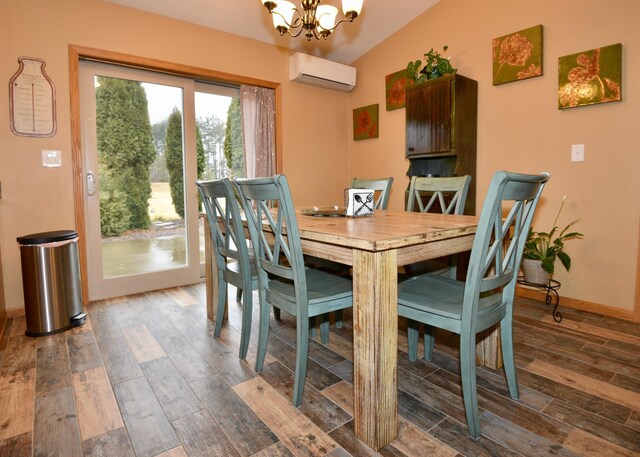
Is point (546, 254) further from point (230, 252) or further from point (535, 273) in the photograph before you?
point (230, 252)

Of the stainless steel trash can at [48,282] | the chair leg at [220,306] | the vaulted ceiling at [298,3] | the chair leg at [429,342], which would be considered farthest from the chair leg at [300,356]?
the vaulted ceiling at [298,3]

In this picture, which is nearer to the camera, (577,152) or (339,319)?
(339,319)

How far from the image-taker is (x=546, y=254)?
2.72m

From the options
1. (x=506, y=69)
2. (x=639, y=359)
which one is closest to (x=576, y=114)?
(x=506, y=69)

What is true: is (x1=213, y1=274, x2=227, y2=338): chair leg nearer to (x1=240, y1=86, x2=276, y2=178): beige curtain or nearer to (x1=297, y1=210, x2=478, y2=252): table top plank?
(x1=297, y1=210, x2=478, y2=252): table top plank

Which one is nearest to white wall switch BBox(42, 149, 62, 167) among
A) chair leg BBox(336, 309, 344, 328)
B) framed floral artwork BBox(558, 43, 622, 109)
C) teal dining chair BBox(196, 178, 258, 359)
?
teal dining chair BBox(196, 178, 258, 359)

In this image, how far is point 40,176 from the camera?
2.78 m

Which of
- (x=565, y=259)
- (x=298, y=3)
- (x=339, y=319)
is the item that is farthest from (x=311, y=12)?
(x=565, y=259)

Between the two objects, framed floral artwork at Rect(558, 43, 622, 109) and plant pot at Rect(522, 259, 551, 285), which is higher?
framed floral artwork at Rect(558, 43, 622, 109)

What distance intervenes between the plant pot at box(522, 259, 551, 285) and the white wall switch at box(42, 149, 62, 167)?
3.66 meters

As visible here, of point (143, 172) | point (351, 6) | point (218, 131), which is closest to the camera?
point (351, 6)

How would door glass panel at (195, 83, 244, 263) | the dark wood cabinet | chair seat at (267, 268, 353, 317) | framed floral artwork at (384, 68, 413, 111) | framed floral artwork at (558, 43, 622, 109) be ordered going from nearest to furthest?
chair seat at (267, 268, 353, 317) → framed floral artwork at (558, 43, 622, 109) → the dark wood cabinet → door glass panel at (195, 83, 244, 263) → framed floral artwork at (384, 68, 413, 111)

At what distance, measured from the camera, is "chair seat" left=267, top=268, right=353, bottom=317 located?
5.24 feet

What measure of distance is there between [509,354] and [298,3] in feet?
10.8
